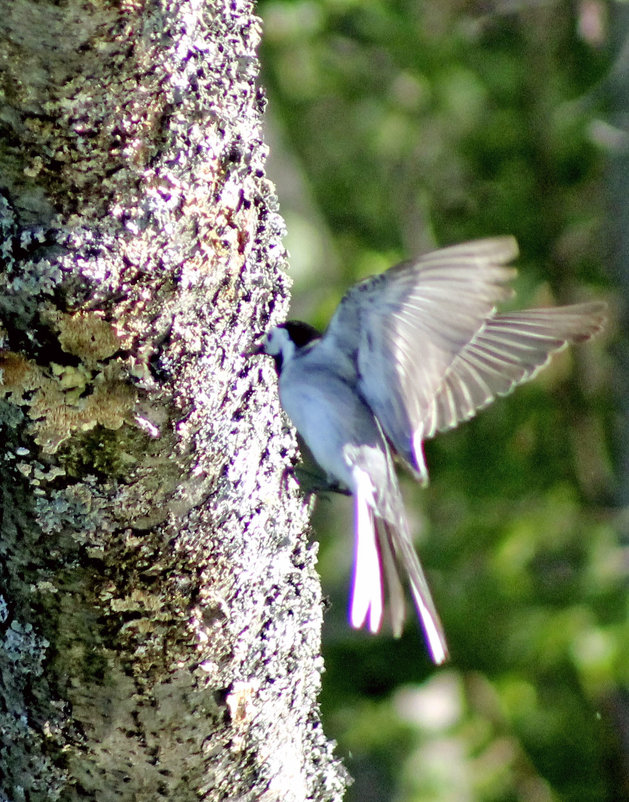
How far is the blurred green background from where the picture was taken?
405cm

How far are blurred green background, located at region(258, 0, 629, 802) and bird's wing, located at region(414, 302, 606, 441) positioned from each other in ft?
4.42

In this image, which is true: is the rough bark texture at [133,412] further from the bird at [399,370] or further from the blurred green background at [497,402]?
the blurred green background at [497,402]

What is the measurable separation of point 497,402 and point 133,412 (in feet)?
11.9

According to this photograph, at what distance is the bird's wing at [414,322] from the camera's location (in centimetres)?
192

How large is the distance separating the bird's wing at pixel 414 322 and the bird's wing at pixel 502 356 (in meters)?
0.09

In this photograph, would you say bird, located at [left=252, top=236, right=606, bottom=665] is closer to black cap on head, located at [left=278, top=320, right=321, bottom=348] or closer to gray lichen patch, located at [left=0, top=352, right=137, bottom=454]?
black cap on head, located at [left=278, top=320, right=321, bottom=348]

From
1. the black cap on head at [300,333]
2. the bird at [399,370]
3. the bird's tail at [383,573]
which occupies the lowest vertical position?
the bird's tail at [383,573]

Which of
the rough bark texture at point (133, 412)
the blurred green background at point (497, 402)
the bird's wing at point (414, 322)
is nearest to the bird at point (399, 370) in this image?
the bird's wing at point (414, 322)

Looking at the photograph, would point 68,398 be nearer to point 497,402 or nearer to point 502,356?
point 502,356

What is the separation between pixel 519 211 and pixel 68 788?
362 cm

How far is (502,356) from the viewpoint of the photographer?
2467 millimetres

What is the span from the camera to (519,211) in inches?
176

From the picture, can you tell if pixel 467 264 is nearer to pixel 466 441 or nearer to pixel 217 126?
pixel 217 126

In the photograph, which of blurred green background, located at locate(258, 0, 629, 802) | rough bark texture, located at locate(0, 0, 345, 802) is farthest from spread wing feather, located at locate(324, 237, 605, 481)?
blurred green background, located at locate(258, 0, 629, 802)
